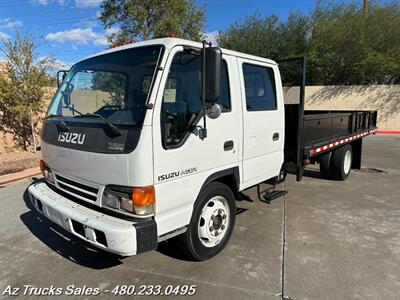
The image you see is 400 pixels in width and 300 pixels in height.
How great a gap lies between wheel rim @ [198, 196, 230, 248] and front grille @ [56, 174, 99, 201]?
108 cm

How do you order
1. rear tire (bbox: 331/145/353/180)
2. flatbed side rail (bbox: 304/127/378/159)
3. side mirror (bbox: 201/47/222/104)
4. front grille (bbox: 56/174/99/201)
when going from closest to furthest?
side mirror (bbox: 201/47/222/104)
front grille (bbox: 56/174/99/201)
flatbed side rail (bbox: 304/127/378/159)
rear tire (bbox: 331/145/353/180)

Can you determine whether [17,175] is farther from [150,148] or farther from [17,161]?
[150,148]

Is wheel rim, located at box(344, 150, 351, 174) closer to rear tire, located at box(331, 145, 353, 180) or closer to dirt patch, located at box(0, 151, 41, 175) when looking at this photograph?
rear tire, located at box(331, 145, 353, 180)

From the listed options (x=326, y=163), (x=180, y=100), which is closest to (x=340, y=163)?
(x=326, y=163)

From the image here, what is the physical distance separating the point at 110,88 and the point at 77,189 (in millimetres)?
1089

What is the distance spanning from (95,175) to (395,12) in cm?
2078

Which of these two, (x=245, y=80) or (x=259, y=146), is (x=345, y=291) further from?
(x=245, y=80)

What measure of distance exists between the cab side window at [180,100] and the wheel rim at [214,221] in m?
0.87

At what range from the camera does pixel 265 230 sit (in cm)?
412

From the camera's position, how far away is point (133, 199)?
2.49m

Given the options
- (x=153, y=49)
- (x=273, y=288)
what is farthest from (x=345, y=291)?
(x=153, y=49)

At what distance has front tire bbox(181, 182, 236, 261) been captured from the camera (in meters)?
3.09

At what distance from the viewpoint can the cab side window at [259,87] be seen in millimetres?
3605

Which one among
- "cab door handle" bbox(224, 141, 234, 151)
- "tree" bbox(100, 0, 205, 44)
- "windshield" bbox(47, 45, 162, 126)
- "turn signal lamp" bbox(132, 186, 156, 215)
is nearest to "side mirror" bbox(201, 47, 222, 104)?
"windshield" bbox(47, 45, 162, 126)
